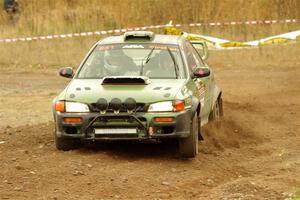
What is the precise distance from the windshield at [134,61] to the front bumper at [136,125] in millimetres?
1153

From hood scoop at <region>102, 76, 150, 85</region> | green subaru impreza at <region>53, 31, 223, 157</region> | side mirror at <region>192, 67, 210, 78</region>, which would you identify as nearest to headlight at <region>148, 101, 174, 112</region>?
green subaru impreza at <region>53, 31, 223, 157</region>

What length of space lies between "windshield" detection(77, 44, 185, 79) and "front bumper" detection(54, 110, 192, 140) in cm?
115

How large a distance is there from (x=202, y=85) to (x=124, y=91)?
188cm

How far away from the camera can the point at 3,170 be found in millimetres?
10391

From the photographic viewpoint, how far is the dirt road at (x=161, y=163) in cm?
940

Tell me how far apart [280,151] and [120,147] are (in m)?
2.14

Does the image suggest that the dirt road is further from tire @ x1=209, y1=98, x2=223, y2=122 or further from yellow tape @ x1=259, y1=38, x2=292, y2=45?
yellow tape @ x1=259, y1=38, x2=292, y2=45

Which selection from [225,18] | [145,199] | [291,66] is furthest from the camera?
[225,18]

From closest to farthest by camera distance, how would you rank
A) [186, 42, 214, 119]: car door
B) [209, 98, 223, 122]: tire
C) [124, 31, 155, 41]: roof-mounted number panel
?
1. [186, 42, 214, 119]: car door
2. [124, 31, 155, 41]: roof-mounted number panel
3. [209, 98, 223, 122]: tire

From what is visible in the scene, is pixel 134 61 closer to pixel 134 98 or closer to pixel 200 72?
pixel 200 72

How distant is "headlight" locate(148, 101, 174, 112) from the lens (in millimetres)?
10828

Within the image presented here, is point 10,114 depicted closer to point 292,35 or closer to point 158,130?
point 158,130

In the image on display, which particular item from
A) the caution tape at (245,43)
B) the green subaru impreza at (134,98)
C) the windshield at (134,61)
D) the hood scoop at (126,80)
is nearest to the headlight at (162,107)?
the green subaru impreza at (134,98)

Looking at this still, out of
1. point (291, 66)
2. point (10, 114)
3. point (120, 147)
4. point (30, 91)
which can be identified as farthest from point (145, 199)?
point (291, 66)
